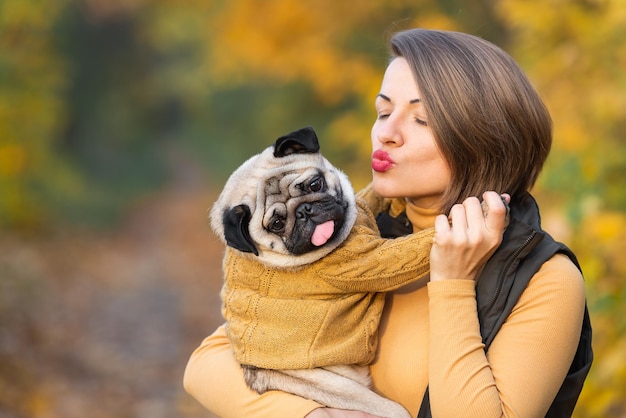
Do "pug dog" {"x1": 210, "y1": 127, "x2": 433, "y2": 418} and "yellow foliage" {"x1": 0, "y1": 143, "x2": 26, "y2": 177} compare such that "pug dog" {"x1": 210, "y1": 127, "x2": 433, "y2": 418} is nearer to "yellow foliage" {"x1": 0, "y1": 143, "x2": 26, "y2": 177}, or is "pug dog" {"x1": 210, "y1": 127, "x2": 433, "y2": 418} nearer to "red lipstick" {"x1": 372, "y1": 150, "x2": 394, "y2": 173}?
"red lipstick" {"x1": 372, "y1": 150, "x2": 394, "y2": 173}

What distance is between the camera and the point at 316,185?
2859 millimetres

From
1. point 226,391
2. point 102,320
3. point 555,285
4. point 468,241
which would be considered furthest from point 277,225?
point 102,320

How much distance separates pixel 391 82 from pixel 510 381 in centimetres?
115

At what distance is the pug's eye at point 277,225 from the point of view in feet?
9.14

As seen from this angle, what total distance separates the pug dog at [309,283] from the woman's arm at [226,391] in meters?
0.04

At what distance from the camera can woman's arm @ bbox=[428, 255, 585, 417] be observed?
7.41 feet

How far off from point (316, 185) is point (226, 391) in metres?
0.84

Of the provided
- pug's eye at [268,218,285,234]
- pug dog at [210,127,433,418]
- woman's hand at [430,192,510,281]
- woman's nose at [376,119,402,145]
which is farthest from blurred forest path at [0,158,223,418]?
woman's hand at [430,192,510,281]

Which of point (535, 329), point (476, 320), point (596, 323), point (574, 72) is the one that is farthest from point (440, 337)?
point (574, 72)

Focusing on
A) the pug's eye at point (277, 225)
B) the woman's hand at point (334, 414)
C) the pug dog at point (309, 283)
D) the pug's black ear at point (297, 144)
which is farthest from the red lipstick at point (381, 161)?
the woman's hand at point (334, 414)

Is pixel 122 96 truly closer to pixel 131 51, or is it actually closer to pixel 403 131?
pixel 131 51

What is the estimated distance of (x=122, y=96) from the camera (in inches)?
1036

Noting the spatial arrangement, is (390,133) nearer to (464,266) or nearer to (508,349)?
(464,266)

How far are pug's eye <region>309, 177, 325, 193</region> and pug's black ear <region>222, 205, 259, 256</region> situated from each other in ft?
0.83
